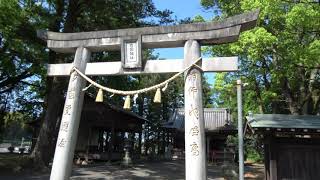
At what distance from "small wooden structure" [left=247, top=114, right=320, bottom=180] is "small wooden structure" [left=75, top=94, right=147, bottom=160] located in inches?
582

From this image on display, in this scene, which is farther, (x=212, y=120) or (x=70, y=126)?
(x=212, y=120)

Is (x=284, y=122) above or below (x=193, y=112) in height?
above

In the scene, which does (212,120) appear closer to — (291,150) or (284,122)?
(284,122)

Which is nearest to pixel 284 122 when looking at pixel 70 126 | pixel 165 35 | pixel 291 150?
pixel 291 150

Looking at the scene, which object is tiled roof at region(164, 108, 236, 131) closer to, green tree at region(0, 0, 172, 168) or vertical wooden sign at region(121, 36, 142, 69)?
green tree at region(0, 0, 172, 168)

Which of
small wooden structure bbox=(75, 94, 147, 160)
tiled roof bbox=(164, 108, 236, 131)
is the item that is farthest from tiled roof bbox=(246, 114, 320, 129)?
tiled roof bbox=(164, 108, 236, 131)

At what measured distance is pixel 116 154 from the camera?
110 ft

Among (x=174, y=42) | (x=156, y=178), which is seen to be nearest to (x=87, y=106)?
(x=156, y=178)

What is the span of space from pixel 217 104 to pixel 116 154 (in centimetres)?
2785

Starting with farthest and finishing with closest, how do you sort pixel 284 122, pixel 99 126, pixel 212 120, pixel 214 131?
pixel 212 120 → pixel 214 131 → pixel 99 126 → pixel 284 122

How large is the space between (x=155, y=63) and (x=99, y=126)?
23740mm

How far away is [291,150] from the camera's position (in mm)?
16375

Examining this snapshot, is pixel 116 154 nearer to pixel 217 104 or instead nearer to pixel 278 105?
pixel 278 105

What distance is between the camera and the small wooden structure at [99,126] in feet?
95.9
